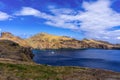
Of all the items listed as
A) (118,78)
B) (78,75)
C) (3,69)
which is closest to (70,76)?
(78,75)

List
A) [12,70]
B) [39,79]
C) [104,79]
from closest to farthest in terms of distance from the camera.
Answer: [39,79], [104,79], [12,70]

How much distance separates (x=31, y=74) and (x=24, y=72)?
4.58 ft

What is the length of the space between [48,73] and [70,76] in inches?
125

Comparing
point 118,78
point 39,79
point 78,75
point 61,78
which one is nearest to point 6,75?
point 39,79

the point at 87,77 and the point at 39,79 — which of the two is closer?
the point at 39,79

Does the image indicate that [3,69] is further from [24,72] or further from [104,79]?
[104,79]

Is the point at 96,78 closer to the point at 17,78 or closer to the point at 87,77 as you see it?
the point at 87,77

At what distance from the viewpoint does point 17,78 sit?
27.7 m

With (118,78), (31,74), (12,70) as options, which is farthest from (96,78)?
(12,70)

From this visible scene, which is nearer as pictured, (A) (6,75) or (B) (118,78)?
(A) (6,75)

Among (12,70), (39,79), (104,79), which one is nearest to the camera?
(39,79)

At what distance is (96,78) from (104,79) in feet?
3.54

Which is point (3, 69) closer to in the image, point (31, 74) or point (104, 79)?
point (31, 74)

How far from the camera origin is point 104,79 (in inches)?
1169
